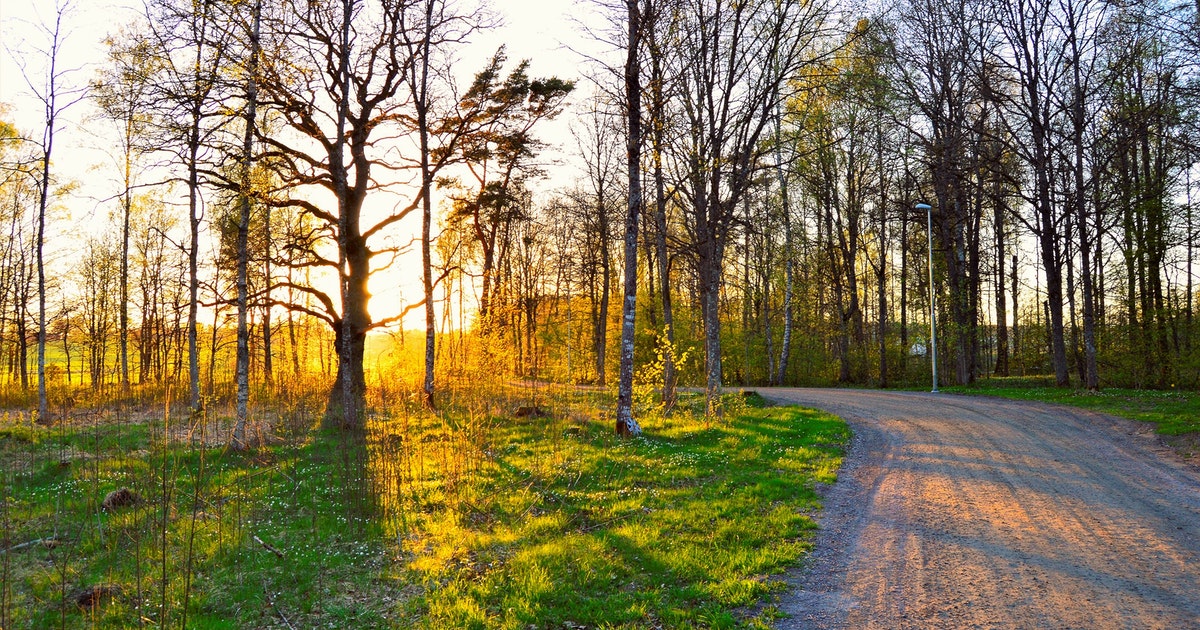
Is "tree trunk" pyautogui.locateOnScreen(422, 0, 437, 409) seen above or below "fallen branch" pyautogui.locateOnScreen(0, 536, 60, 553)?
above

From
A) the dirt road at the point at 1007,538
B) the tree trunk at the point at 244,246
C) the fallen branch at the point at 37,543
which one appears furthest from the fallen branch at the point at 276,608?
the tree trunk at the point at 244,246

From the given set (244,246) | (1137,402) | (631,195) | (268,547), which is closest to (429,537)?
(268,547)

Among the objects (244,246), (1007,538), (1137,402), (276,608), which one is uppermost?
(244,246)

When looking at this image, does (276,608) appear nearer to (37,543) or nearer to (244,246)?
(37,543)

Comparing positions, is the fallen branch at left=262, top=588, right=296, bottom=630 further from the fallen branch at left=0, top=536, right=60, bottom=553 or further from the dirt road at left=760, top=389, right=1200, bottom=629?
the dirt road at left=760, top=389, right=1200, bottom=629

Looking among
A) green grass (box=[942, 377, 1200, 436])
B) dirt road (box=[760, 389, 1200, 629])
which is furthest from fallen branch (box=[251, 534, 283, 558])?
green grass (box=[942, 377, 1200, 436])

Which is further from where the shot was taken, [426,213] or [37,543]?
[426,213]

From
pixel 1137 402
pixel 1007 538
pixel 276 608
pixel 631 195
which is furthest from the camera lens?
pixel 1137 402

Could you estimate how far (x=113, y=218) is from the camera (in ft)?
89.7

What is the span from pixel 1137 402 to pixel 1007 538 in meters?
12.2

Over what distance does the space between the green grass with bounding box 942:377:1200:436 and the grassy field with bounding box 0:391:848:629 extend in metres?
6.21

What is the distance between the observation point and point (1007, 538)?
5.86m

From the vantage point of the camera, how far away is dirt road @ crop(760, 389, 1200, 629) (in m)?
4.43

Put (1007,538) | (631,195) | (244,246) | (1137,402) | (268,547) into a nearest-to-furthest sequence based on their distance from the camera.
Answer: (1007,538) → (268,547) → (244,246) → (631,195) → (1137,402)
